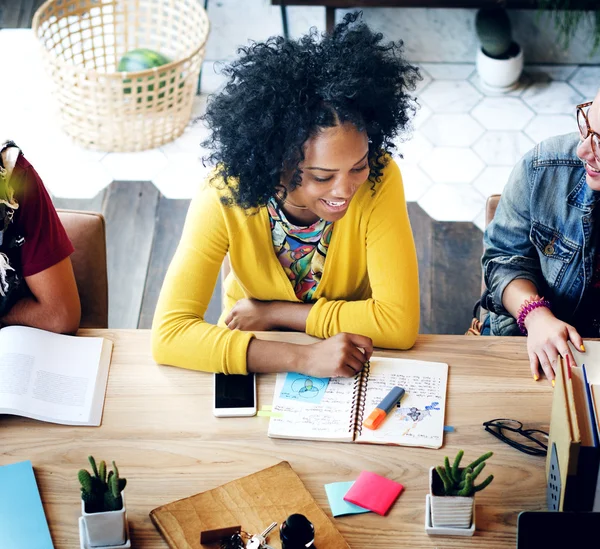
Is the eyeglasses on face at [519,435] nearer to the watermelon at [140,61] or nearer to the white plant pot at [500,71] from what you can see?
the watermelon at [140,61]

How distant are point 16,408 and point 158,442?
0.25 m

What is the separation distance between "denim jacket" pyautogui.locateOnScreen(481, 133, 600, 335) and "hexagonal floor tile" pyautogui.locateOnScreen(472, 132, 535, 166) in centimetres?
155

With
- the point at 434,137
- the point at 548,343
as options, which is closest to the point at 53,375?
the point at 548,343

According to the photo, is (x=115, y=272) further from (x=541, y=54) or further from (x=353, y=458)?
(x=541, y=54)

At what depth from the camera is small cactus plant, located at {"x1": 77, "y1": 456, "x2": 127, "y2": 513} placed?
48.6 inches

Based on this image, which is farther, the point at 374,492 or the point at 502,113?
the point at 502,113

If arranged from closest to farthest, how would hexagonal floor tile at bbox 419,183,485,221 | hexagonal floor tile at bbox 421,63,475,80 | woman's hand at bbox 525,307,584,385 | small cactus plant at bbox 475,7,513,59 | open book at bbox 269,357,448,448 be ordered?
open book at bbox 269,357,448,448 → woman's hand at bbox 525,307,584,385 → hexagonal floor tile at bbox 419,183,485,221 → small cactus plant at bbox 475,7,513,59 → hexagonal floor tile at bbox 421,63,475,80

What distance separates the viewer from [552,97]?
3600 mm

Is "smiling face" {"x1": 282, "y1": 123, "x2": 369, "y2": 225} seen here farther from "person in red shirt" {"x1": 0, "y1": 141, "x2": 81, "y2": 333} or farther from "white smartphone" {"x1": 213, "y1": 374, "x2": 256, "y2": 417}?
"person in red shirt" {"x1": 0, "y1": 141, "x2": 81, "y2": 333}

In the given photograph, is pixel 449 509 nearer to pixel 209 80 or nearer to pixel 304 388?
pixel 304 388

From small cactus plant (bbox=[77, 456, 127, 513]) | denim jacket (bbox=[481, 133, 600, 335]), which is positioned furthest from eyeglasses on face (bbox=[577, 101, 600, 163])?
small cactus plant (bbox=[77, 456, 127, 513])

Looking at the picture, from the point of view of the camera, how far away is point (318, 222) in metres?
1.75

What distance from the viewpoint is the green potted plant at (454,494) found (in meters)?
1.26

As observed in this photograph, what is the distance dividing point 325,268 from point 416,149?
1.72 meters
